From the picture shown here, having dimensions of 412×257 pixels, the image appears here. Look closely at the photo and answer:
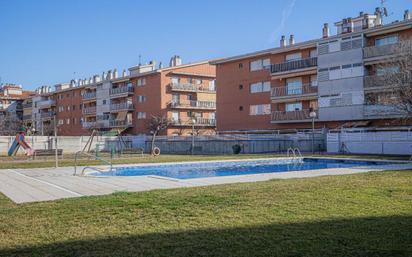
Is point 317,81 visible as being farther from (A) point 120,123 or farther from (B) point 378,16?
(A) point 120,123

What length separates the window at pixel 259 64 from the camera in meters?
51.4

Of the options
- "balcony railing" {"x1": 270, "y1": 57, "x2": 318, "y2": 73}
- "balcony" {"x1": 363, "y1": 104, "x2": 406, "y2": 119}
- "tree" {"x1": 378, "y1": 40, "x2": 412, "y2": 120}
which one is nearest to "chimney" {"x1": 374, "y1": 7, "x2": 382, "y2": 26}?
"balcony railing" {"x1": 270, "y1": 57, "x2": 318, "y2": 73}

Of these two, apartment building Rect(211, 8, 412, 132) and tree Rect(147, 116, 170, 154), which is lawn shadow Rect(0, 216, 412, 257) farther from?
tree Rect(147, 116, 170, 154)

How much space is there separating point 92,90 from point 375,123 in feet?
174

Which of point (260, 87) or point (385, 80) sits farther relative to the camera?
point (260, 87)

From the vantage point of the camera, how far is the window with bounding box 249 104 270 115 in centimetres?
5101

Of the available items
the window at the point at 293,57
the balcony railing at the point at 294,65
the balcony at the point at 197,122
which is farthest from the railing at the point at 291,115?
the balcony at the point at 197,122

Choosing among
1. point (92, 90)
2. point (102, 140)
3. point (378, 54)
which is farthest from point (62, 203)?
point (92, 90)

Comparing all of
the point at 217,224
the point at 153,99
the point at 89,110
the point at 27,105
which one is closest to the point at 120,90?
the point at 153,99

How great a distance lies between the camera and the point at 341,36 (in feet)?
141

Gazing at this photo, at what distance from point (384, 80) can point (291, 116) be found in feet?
42.5

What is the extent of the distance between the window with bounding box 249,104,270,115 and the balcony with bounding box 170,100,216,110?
537 inches

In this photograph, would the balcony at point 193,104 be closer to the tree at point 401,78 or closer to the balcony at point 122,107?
the balcony at point 122,107

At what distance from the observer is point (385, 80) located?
115ft
